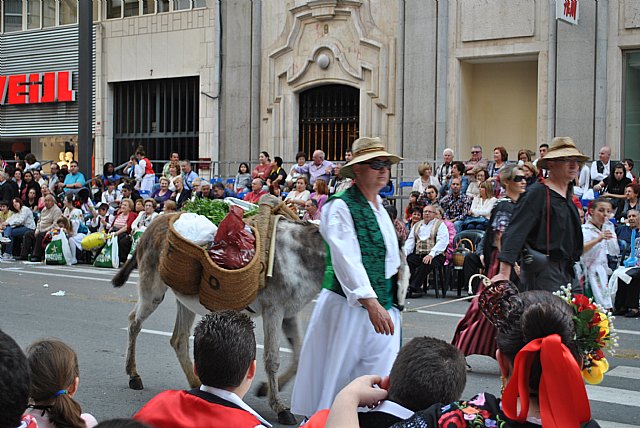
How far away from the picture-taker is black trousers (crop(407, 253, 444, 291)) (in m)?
14.6

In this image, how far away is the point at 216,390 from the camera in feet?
12.3

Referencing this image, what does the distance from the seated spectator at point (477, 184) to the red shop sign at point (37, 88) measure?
60.4ft

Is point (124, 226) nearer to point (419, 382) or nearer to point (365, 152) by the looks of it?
point (365, 152)

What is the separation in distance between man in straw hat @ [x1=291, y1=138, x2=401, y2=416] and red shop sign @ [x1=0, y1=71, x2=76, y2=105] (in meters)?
27.1

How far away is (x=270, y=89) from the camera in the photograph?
83.6 ft

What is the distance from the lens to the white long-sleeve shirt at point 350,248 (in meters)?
5.30

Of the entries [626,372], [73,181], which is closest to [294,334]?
[626,372]

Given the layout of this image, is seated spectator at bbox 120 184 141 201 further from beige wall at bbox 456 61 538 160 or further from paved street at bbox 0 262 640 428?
beige wall at bbox 456 61 538 160

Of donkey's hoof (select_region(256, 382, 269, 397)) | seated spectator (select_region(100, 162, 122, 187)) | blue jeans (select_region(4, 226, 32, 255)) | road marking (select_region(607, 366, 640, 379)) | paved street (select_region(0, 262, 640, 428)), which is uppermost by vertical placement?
seated spectator (select_region(100, 162, 122, 187))

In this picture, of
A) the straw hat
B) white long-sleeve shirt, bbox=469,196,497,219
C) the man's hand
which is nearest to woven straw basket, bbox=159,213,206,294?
the man's hand

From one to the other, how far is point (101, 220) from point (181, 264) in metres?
14.2

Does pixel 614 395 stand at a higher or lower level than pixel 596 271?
lower

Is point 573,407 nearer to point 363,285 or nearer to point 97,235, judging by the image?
point 363,285

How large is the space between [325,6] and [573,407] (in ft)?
71.3
